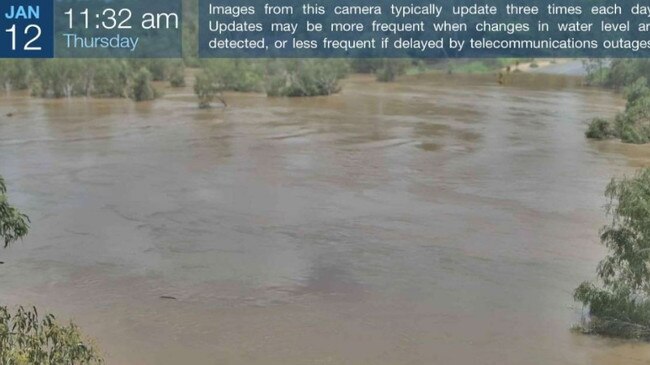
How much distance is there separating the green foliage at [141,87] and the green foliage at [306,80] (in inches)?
264

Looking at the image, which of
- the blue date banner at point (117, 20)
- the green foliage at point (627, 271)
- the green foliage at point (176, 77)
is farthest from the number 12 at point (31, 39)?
the green foliage at point (176, 77)

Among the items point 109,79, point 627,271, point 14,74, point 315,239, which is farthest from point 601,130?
point 14,74

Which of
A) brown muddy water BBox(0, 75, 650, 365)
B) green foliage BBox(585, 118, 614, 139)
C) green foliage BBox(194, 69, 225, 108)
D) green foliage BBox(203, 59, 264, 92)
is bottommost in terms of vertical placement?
Answer: brown muddy water BBox(0, 75, 650, 365)

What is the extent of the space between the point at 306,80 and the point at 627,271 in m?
36.2

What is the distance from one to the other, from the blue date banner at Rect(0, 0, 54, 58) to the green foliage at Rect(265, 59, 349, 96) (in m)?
32.1

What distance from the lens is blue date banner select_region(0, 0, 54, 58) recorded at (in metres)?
13.6

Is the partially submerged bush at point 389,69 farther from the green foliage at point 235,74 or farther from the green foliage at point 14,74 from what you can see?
the green foliage at point 14,74

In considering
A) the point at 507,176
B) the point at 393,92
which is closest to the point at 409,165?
the point at 507,176

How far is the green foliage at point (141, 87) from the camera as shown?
145 feet

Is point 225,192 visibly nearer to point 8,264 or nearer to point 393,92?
point 8,264

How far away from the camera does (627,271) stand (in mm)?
11070

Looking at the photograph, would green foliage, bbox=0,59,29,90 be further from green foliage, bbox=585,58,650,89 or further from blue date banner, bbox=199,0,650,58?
green foliage, bbox=585,58,650,89

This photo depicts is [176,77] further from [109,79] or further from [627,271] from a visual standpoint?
[627,271]

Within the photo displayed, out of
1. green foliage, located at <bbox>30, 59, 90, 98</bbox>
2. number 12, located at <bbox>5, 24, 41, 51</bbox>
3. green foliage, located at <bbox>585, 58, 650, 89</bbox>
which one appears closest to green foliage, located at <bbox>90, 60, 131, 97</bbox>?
green foliage, located at <bbox>30, 59, 90, 98</bbox>
